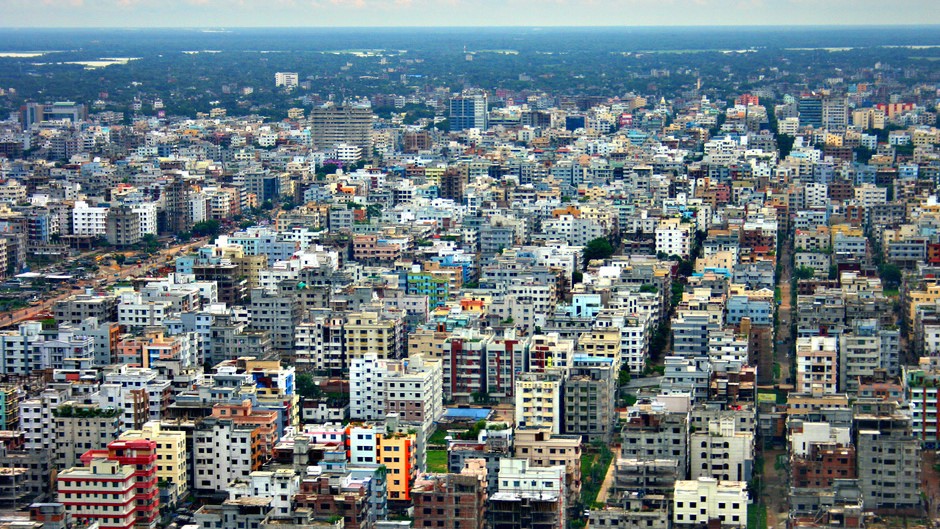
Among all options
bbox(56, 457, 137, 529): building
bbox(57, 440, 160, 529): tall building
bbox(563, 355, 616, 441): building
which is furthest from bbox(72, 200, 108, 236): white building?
bbox(56, 457, 137, 529): building

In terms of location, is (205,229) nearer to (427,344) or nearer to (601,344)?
(427,344)

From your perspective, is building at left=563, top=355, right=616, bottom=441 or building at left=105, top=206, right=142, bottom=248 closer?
building at left=563, top=355, right=616, bottom=441

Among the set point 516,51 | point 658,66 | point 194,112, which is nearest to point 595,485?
point 194,112

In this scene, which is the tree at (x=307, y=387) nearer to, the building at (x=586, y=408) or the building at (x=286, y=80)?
the building at (x=586, y=408)

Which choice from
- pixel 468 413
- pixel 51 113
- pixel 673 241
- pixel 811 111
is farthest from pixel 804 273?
pixel 51 113

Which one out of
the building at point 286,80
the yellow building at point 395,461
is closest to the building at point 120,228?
the yellow building at point 395,461

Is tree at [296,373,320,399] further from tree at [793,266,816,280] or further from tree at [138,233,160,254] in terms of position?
tree at [138,233,160,254]

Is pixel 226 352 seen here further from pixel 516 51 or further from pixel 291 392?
pixel 516 51
